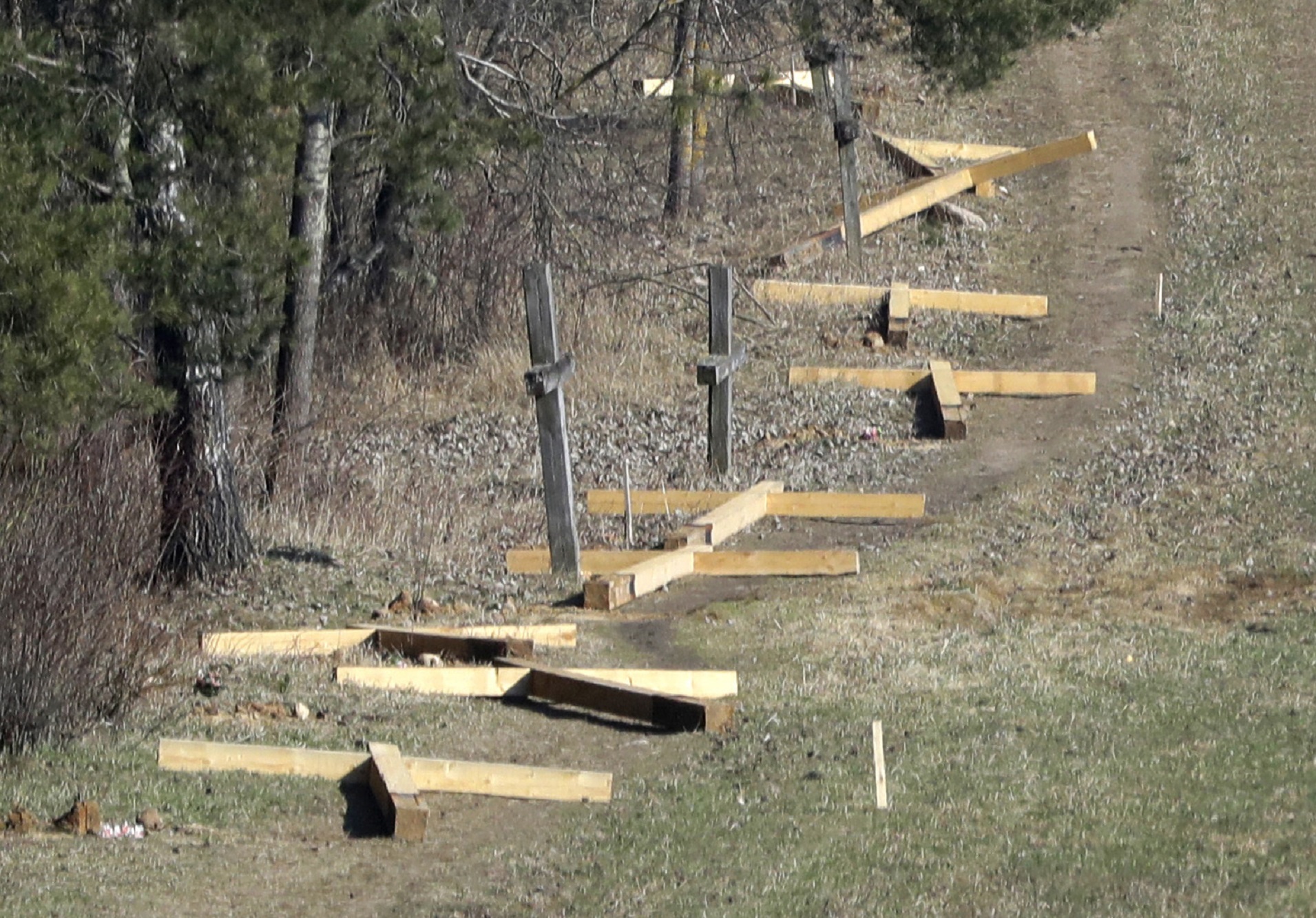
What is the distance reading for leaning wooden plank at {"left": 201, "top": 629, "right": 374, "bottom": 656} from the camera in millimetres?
9766

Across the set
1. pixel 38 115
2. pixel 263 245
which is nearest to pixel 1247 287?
pixel 263 245

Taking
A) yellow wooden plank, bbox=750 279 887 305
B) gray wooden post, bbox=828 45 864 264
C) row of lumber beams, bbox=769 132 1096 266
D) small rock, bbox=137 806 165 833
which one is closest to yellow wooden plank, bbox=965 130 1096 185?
row of lumber beams, bbox=769 132 1096 266

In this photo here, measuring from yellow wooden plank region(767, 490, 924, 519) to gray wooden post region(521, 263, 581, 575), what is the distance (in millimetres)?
2249

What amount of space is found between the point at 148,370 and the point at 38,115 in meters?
2.67

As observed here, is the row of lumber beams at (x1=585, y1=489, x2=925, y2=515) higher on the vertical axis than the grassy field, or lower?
higher

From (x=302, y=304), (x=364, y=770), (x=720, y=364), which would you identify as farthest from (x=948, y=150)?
(x=364, y=770)

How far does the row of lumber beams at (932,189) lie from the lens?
912 inches

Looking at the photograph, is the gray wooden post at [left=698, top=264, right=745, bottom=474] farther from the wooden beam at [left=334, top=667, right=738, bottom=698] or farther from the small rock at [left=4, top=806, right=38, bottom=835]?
the small rock at [left=4, top=806, right=38, bottom=835]

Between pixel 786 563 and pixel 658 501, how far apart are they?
7.97ft

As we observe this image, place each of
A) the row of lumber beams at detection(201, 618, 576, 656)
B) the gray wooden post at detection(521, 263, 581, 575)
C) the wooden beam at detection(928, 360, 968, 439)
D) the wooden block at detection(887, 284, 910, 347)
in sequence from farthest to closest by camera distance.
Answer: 1. the wooden block at detection(887, 284, 910, 347)
2. the wooden beam at detection(928, 360, 968, 439)
3. the gray wooden post at detection(521, 263, 581, 575)
4. the row of lumber beams at detection(201, 618, 576, 656)

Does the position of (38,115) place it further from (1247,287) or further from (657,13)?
(1247,287)

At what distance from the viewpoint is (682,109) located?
14.9 m

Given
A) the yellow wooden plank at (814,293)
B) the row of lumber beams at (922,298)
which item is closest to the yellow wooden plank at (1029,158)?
the row of lumber beams at (922,298)

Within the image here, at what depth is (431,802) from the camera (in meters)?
7.41
